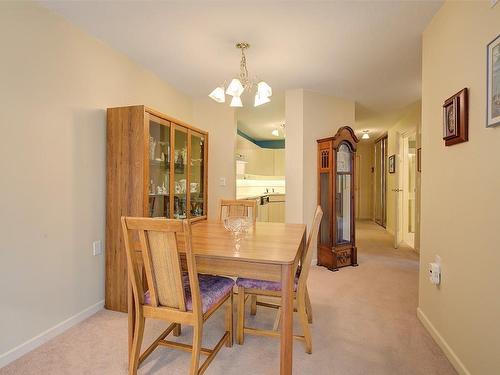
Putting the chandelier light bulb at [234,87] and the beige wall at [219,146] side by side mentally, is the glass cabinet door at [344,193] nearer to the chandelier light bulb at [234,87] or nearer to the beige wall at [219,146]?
the beige wall at [219,146]

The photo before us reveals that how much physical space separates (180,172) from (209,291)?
5.63ft

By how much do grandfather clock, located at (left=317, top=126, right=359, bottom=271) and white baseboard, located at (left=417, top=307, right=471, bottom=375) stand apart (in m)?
1.42

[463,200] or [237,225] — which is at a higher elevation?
[463,200]

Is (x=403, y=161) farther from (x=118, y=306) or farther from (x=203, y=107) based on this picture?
(x=118, y=306)

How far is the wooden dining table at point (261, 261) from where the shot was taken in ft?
4.87

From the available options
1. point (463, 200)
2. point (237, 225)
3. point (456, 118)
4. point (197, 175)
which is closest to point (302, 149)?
point (197, 175)

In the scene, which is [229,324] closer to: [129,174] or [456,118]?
[129,174]

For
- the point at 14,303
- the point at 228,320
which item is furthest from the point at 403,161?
the point at 14,303

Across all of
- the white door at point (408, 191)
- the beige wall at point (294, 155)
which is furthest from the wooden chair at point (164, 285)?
the white door at point (408, 191)

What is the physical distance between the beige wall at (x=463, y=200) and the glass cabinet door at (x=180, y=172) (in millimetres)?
2291

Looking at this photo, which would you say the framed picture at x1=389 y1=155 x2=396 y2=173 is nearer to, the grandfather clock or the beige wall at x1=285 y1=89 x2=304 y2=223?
the grandfather clock

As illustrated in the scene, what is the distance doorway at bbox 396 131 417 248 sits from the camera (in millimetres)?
5266

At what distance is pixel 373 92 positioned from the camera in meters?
3.89

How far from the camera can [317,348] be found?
1.94 meters
